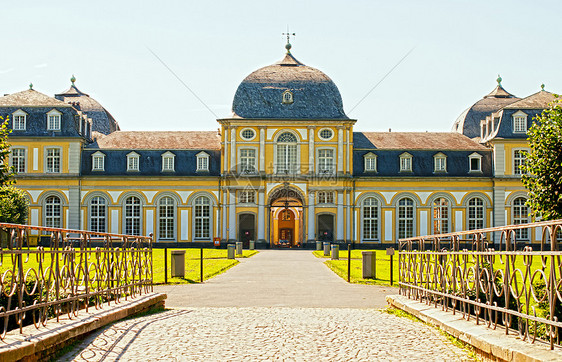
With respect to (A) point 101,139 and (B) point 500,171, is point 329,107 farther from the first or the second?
(A) point 101,139

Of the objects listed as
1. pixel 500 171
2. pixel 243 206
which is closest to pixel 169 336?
pixel 243 206

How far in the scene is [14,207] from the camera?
4600 cm

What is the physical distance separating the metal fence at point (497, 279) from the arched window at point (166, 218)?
39.6 metres

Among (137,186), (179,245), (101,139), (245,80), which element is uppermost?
(245,80)

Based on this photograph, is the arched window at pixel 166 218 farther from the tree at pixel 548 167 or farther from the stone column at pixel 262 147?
the tree at pixel 548 167

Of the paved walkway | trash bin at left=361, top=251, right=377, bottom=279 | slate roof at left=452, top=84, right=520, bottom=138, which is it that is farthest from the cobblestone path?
slate roof at left=452, top=84, right=520, bottom=138

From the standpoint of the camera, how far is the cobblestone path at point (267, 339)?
796 centimetres

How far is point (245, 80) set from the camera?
175ft

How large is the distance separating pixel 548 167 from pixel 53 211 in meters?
39.8

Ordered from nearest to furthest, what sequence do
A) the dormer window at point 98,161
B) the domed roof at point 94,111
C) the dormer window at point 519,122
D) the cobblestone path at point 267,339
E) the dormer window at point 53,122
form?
1. the cobblestone path at point 267,339
2. the dormer window at point 519,122
3. the dormer window at point 53,122
4. the dormer window at point 98,161
5. the domed roof at point 94,111

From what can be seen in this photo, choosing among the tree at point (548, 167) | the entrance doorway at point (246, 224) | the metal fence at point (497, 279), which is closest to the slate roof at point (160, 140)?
the entrance doorway at point (246, 224)

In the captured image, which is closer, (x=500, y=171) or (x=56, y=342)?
(x=56, y=342)

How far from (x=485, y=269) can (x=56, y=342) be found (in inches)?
201

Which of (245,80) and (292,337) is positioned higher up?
(245,80)
